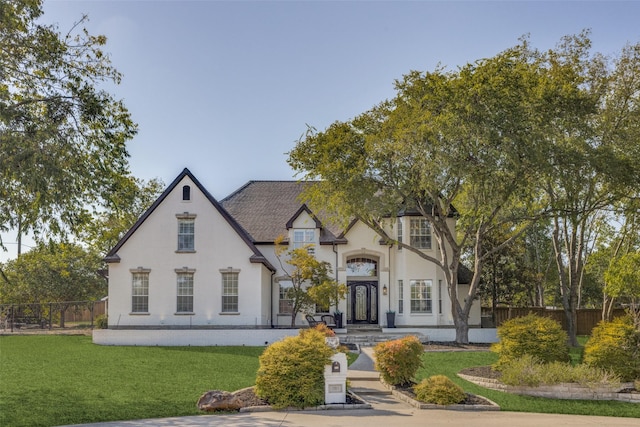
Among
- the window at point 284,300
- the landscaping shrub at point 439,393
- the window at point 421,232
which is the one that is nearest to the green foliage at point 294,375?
the landscaping shrub at point 439,393

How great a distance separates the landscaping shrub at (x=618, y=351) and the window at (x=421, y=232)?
1459cm

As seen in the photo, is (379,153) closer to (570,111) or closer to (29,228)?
(570,111)

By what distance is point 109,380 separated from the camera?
16016 millimetres

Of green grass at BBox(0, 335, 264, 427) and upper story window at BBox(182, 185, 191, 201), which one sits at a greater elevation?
upper story window at BBox(182, 185, 191, 201)

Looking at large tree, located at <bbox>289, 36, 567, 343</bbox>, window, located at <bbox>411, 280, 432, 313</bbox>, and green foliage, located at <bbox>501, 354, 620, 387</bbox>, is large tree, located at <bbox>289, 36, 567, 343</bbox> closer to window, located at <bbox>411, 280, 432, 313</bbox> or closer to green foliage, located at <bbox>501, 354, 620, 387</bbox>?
window, located at <bbox>411, 280, 432, 313</bbox>

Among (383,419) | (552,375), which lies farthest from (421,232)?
(383,419)

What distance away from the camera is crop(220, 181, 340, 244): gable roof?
31.3m

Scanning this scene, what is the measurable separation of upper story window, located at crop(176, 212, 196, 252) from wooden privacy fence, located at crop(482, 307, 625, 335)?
643 inches

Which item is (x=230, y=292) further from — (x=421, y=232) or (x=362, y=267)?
(x=421, y=232)

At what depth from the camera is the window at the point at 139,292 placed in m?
28.6

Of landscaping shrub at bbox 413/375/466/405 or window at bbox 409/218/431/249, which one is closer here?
landscaping shrub at bbox 413/375/466/405

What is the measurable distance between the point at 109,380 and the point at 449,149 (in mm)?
14491

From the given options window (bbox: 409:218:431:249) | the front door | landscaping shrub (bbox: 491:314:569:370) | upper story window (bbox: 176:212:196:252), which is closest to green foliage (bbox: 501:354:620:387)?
landscaping shrub (bbox: 491:314:569:370)

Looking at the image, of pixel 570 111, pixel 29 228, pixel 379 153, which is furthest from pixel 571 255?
pixel 29 228
